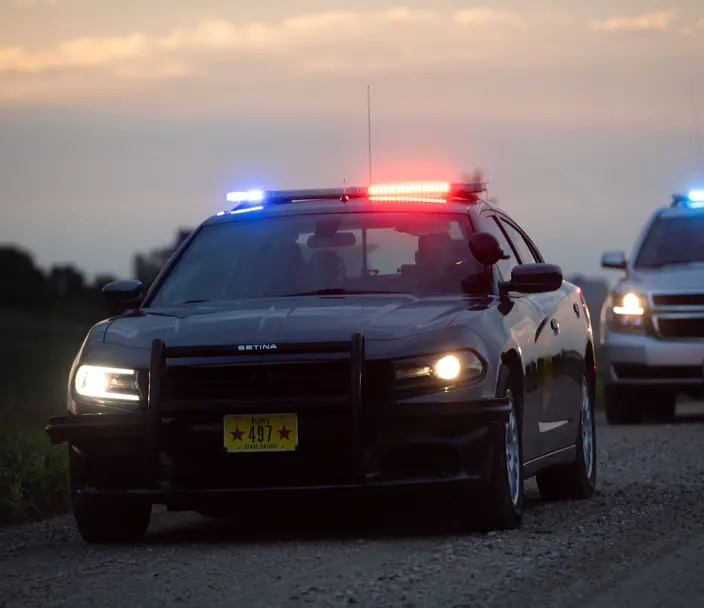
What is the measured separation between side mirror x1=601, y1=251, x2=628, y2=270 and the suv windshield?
0.29 meters

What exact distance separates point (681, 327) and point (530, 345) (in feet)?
28.3

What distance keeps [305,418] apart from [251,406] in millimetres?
240

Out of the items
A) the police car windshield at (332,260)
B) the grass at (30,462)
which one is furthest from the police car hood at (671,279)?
the police car windshield at (332,260)

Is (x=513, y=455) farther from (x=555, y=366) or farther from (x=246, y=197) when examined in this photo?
(x=246, y=197)

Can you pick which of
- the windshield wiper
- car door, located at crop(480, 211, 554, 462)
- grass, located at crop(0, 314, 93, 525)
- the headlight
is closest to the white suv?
grass, located at crop(0, 314, 93, 525)

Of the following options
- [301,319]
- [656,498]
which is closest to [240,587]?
[301,319]

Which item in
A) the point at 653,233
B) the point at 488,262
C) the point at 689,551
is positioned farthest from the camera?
the point at 653,233

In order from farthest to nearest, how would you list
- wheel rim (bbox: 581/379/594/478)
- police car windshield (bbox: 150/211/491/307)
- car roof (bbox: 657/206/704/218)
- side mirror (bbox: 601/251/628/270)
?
car roof (bbox: 657/206/704/218)
side mirror (bbox: 601/251/628/270)
wheel rim (bbox: 581/379/594/478)
police car windshield (bbox: 150/211/491/307)

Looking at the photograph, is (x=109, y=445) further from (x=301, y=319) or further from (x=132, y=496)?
(x=301, y=319)

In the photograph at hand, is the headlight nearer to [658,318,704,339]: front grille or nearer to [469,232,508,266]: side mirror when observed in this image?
[469,232,508,266]: side mirror

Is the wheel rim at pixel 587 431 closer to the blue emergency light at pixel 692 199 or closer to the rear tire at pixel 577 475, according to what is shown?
the rear tire at pixel 577 475

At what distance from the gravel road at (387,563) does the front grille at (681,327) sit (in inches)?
295

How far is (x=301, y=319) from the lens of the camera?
881cm

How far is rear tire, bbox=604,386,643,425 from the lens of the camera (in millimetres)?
18797
